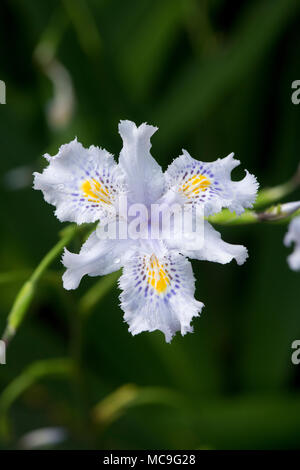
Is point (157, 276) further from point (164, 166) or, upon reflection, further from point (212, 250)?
point (164, 166)

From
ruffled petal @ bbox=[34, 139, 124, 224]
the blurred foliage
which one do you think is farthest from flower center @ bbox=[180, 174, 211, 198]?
the blurred foliage

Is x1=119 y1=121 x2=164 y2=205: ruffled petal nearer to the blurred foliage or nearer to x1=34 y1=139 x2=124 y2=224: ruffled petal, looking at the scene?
x1=34 y1=139 x2=124 y2=224: ruffled petal

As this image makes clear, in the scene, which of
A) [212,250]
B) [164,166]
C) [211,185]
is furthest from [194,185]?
[164,166]

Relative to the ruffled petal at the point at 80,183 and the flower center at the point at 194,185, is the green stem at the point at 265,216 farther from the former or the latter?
the ruffled petal at the point at 80,183

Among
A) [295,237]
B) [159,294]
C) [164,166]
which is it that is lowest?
[159,294]

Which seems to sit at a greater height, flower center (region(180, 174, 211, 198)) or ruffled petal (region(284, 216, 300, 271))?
flower center (region(180, 174, 211, 198))
